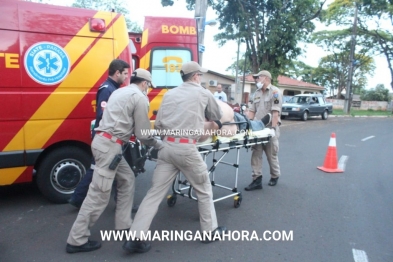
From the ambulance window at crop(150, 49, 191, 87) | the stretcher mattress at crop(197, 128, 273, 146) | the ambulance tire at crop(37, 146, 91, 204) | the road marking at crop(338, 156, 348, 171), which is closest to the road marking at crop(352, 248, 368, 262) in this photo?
the stretcher mattress at crop(197, 128, 273, 146)

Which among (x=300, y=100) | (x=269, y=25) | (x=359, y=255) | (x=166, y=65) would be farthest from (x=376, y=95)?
(x=359, y=255)

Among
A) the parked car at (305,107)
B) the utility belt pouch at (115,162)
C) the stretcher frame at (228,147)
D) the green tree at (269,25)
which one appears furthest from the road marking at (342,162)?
the parked car at (305,107)

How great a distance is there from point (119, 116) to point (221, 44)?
16.5 metres

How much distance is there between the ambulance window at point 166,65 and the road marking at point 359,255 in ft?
15.0

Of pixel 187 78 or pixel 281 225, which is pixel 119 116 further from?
pixel 281 225

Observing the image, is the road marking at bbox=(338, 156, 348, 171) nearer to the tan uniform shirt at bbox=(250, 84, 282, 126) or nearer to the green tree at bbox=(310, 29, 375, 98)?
the tan uniform shirt at bbox=(250, 84, 282, 126)

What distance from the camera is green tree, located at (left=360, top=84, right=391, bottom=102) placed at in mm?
49125

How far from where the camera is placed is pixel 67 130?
14.6 feet

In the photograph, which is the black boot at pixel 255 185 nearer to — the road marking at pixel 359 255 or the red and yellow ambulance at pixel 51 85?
the road marking at pixel 359 255

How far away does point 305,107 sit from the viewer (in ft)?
64.3

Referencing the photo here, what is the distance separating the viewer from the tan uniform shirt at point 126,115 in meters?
3.36

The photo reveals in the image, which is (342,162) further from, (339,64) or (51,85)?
(339,64)

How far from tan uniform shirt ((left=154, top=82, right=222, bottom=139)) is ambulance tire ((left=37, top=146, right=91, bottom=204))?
62.6 inches

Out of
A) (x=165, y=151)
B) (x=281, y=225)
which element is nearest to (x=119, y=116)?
(x=165, y=151)
